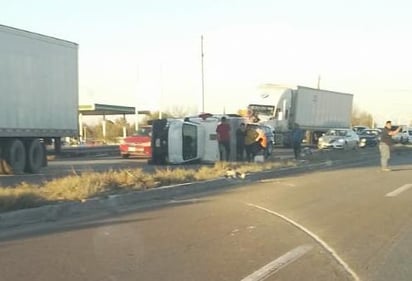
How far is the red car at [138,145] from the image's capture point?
105ft

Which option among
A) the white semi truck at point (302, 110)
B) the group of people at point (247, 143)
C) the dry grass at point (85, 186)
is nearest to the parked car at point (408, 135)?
the white semi truck at point (302, 110)

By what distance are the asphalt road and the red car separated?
16.0m

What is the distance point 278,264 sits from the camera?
8.70 meters

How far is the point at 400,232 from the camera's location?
11.3 meters

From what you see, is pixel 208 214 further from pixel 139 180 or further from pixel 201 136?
pixel 201 136

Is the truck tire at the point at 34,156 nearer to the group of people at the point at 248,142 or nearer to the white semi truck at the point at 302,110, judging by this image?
the group of people at the point at 248,142

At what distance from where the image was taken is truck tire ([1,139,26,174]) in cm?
2345

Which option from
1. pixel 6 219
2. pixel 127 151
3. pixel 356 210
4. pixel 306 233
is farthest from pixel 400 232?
pixel 127 151

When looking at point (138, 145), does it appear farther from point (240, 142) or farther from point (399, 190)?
point (399, 190)

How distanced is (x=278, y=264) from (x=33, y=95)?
55.5ft

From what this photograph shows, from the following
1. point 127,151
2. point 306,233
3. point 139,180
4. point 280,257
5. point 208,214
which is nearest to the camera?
point 280,257

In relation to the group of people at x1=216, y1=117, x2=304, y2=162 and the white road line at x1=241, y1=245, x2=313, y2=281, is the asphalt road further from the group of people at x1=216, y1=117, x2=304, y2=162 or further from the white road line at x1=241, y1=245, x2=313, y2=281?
the group of people at x1=216, y1=117, x2=304, y2=162

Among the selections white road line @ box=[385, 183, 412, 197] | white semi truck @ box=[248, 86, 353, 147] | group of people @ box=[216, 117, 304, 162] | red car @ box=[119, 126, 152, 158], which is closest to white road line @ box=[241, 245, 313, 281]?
white road line @ box=[385, 183, 412, 197]

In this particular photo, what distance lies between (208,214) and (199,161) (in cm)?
1359
